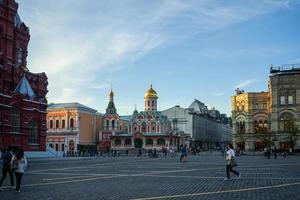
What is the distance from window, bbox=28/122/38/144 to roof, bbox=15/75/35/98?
409cm

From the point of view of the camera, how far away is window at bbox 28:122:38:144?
2409 inches

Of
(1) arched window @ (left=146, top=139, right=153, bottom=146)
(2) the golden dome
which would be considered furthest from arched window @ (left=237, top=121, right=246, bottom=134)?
(2) the golden dome

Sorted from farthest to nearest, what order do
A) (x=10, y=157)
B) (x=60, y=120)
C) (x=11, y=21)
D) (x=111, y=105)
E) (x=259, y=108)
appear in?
(x=111, y=105), (x=60, y=120), (x=259, y=108), (x=11, y=21), (x=10, y=157)

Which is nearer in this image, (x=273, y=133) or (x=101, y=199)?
(x=101, y=199)

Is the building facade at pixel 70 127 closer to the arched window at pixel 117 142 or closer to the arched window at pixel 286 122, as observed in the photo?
the arched window at pixel 117 142

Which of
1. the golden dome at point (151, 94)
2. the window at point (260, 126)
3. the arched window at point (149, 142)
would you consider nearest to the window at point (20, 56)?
the arched window at point (149, 142)

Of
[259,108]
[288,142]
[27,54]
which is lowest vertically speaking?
[288,142]

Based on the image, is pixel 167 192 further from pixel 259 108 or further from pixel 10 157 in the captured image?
pixel 259 108

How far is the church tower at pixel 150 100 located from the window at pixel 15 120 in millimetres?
56538

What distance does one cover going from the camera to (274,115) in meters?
87.1

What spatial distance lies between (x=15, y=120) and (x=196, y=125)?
283ft

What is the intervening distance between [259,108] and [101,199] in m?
81.6

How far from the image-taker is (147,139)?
106500 mm

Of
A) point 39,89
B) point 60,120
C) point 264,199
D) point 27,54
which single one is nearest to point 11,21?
point 27,54
